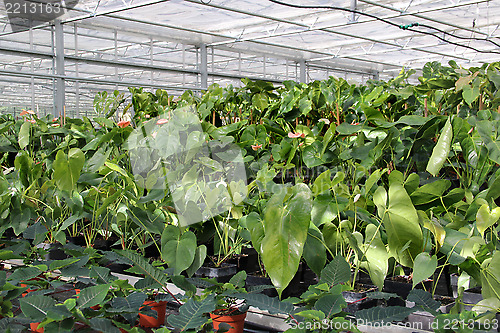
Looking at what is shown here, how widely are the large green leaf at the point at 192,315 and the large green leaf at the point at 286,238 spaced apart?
0.13 meters

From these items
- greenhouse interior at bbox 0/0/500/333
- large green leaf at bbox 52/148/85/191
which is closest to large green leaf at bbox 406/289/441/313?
greenhouse interior at bbox 0/0/500/333

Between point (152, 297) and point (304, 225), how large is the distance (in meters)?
0.38

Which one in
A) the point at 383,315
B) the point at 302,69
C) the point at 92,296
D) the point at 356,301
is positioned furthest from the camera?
the point at 302,69

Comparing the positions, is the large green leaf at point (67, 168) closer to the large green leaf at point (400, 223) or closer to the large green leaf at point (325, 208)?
the large green leaf at point (325, 208)

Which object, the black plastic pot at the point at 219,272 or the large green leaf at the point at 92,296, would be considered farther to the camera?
the black plastic pot at the point at 219,272

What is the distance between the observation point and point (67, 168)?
4.12 ft

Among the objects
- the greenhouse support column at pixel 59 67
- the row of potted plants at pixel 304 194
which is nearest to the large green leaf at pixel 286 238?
the row of potted plants at pixel 304 194

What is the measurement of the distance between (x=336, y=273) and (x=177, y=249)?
0.37 m

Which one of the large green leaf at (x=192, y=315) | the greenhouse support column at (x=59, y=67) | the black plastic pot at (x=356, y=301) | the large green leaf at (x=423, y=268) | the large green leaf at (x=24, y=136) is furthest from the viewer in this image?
the greenhouse support column at (x=59, y=67)

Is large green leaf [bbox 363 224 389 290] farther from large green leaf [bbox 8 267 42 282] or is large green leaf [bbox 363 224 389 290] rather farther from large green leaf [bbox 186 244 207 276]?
large green leaf [bbox 8 267 42 282]

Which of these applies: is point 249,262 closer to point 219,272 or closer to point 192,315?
point 219,272

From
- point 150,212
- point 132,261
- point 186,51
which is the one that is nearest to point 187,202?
point 150,212

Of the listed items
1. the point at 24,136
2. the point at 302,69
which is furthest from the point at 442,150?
the point at 302,69

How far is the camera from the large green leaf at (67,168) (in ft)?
4.04
